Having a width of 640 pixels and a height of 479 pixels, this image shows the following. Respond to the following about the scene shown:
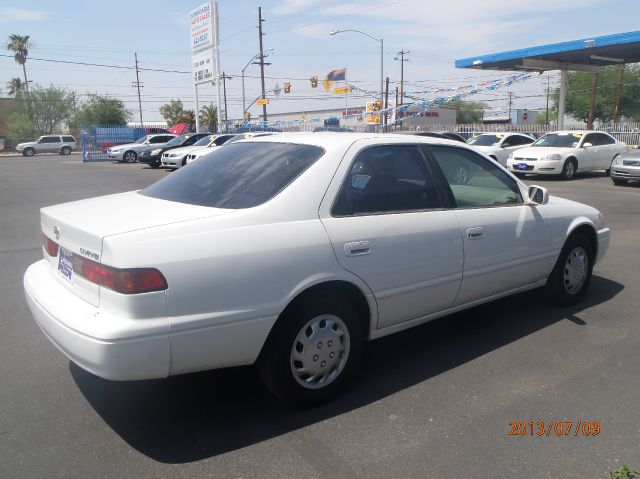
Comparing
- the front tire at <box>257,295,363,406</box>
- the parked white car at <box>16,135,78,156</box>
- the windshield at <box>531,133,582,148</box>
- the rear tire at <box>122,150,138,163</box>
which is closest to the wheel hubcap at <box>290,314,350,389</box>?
the front tire at <box>257,295,363,406</box>

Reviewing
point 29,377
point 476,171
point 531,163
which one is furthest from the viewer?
point 531,163

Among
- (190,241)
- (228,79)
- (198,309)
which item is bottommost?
(198,309)

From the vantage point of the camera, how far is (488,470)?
2725mm

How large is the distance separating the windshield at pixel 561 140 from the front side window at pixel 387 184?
52.1 ft

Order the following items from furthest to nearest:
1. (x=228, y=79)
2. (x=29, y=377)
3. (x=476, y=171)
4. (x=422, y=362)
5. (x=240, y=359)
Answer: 1. (x=228, y=79)
2. (x=476, y=171)
3. (x=422, y=362)
4. (x=29, y=377)
5. (x=240, y=359)

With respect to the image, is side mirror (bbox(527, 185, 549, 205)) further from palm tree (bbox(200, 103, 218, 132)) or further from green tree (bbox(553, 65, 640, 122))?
palm tree (bbox(200, 103, 218, 132))

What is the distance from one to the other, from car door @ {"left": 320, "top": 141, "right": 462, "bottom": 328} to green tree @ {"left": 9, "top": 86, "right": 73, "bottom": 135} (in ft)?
229

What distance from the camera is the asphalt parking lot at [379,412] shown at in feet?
9.10

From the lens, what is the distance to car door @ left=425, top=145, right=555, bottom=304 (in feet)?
13.1

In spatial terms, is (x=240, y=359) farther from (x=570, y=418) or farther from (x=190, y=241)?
(x=570, y=418)

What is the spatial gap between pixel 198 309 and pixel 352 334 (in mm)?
1064

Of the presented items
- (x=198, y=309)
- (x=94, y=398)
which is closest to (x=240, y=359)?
(x=198, y=309)

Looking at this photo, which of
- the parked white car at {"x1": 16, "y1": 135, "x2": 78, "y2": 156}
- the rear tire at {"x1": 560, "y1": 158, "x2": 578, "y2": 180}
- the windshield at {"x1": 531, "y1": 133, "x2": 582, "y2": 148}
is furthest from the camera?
the parked white car at {"x1": 16, "y1": 135, "x2": 78, "y2": 156}

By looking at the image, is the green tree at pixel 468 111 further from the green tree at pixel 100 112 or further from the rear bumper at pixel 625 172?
the rear bumper at pixel 625 172
